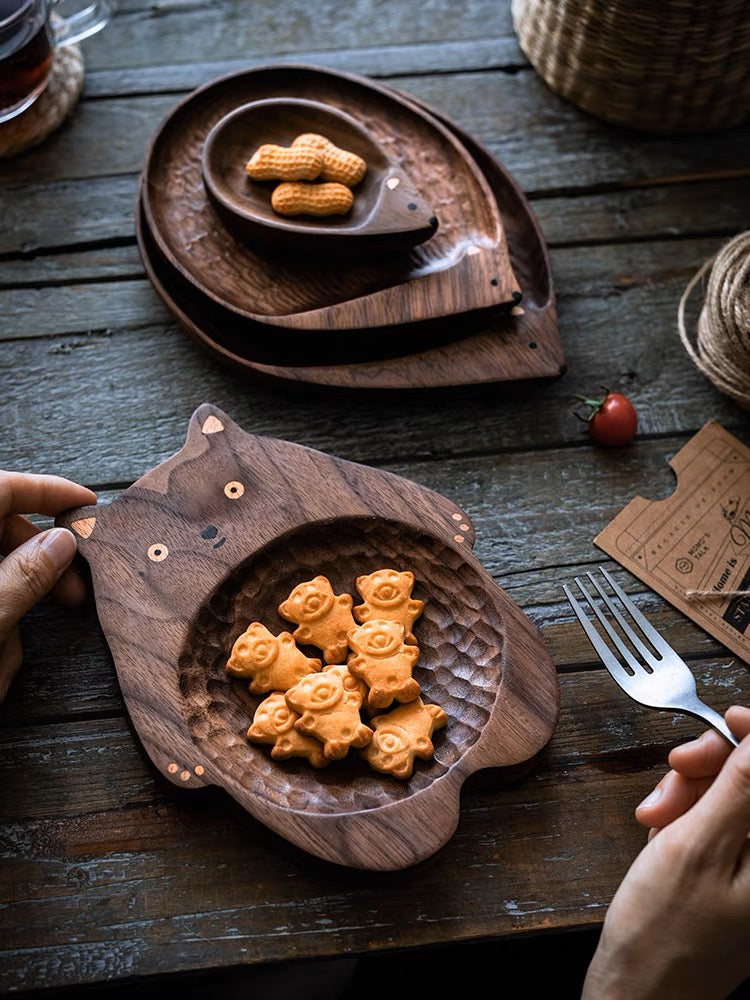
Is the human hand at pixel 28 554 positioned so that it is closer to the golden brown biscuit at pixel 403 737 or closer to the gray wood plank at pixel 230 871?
the gray wood plank at pixel 230 871

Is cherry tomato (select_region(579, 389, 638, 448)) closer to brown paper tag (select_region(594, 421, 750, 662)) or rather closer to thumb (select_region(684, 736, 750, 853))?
brown paper tag (select_region(594, 421, 750, 662))

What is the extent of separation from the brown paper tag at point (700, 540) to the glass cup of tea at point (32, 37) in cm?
94

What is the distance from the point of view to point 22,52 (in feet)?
3.94

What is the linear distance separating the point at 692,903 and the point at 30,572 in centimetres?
66

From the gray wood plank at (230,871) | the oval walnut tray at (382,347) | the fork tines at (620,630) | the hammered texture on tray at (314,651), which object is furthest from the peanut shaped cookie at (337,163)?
the gray wood plank at (230,871)

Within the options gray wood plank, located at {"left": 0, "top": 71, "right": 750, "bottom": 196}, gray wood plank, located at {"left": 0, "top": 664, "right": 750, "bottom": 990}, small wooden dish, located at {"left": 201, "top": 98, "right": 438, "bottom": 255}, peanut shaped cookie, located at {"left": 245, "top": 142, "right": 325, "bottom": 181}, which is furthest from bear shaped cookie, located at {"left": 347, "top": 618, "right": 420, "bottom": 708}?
gray wood plank, located at {"left": 0, "top": 71, "right": 750, "bottom": 196}

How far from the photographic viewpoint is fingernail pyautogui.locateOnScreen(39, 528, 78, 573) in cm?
92

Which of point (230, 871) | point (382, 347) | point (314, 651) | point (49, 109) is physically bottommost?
point (230, 871)

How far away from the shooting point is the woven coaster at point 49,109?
51.4 inches

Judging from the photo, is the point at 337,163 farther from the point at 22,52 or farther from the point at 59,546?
the point at 59,546

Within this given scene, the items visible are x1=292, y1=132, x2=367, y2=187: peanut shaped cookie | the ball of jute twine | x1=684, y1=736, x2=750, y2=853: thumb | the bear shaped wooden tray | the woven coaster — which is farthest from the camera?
the woven coaster

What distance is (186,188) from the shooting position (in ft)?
4.01

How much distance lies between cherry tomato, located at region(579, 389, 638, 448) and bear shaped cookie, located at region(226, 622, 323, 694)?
1.53 ft

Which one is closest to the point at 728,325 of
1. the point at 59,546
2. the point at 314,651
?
the point at 314,651
